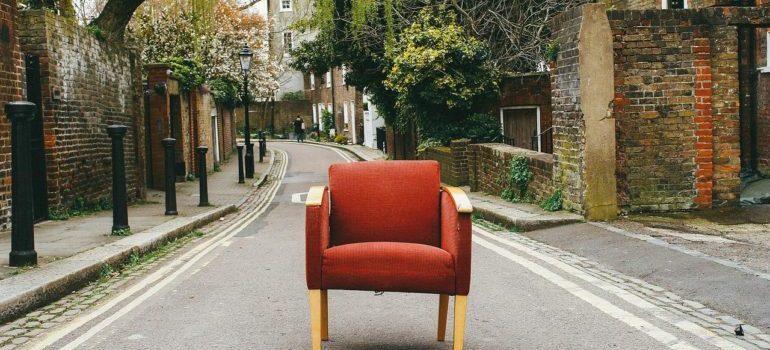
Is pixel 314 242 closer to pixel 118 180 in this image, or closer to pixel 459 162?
pixel 118 180

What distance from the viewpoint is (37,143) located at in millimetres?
12195

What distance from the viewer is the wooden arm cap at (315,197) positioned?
4711 millimetres

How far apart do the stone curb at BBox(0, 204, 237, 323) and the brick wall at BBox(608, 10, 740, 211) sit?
629 cm

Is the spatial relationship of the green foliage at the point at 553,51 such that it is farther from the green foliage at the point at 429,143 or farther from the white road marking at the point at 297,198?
the green foliage at the point at 429,143

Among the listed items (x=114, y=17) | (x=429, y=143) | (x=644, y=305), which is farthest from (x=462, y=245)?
(x=429, y=143)

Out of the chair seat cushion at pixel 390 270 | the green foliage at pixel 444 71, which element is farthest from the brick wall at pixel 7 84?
the green foliage at pixel 444 71

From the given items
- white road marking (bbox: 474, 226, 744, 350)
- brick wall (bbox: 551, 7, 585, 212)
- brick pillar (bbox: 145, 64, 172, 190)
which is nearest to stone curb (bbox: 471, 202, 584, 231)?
brick wall (bbox: 551, 7, 585, 212)

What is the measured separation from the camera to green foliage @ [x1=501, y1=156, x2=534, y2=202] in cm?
1352

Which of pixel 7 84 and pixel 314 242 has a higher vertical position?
pixel 7 84

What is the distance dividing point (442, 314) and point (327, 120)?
53.3 metres

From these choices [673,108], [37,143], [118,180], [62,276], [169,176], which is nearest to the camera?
[62,276]

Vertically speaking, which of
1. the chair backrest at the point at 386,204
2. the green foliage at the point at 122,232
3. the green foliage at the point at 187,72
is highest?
the green foliage at the point at 187,72

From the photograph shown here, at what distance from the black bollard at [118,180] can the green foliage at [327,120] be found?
46.8 metres

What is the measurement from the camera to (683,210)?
11.1m
